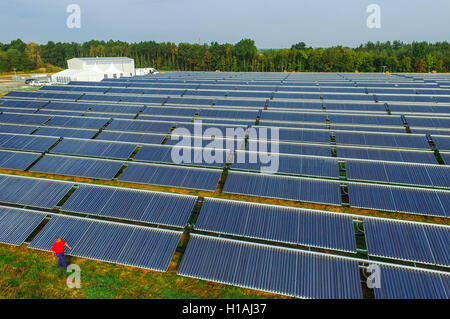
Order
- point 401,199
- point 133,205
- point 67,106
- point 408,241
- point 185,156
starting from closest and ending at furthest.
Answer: point 408,241
point 133,205
point 401,199
point 185,156
point 67,106

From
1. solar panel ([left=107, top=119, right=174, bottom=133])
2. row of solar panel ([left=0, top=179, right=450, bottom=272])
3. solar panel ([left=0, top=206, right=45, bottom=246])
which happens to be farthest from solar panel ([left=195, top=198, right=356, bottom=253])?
solar panel ([left=107, top=119, right=174, bottom=133])

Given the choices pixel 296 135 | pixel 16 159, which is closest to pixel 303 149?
pixel 296 135

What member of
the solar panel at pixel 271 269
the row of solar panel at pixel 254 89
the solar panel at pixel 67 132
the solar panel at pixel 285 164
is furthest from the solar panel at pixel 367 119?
the solar panel at pixel 67 132

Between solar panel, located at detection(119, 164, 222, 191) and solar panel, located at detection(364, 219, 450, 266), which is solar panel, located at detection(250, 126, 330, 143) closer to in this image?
solar panel, located at detection(119, 164, 222, 191)

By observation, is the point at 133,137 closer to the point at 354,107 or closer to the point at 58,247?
the point at 58,247

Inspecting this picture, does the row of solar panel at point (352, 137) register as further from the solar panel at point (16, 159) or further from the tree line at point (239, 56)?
the tree line at point (239, 56)

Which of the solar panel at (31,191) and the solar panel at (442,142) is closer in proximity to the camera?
the solar panel at (31,191)
